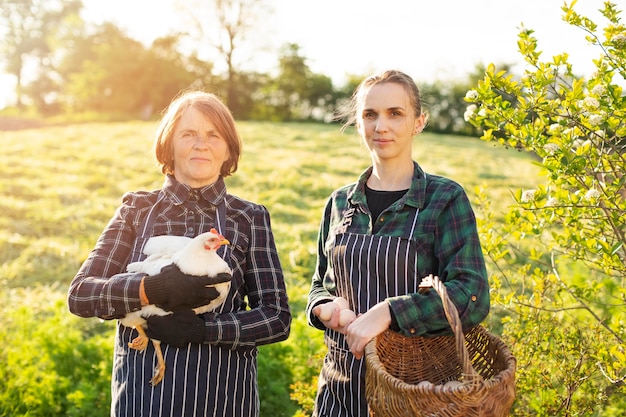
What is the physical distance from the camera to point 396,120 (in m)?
2.34

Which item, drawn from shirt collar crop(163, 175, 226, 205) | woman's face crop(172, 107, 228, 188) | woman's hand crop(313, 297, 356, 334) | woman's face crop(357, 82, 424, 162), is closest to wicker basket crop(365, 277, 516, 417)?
woman's hand crop(313, 297, 356, 334)

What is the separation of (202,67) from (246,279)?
2919 cm

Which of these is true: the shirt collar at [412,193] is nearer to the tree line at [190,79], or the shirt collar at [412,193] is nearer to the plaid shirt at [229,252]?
the plaid shirt at [229,252]

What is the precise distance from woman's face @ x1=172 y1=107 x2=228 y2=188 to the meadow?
325mm

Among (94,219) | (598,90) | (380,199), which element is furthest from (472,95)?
(94,219)

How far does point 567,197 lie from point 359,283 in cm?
128

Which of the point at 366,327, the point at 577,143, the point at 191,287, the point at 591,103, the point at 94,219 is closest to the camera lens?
the point at 366,327

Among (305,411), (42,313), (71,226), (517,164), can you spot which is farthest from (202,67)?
(305,411)

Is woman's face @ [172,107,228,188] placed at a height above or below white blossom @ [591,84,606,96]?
below

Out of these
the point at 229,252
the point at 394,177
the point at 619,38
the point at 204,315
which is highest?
the point at 619,38

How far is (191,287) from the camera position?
2.10m

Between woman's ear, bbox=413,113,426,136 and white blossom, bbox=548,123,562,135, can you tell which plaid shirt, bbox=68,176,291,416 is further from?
white blossom, bbox=548,123,562,135

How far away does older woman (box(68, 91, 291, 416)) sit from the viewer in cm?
215

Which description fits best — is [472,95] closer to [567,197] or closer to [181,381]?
[567,197]
